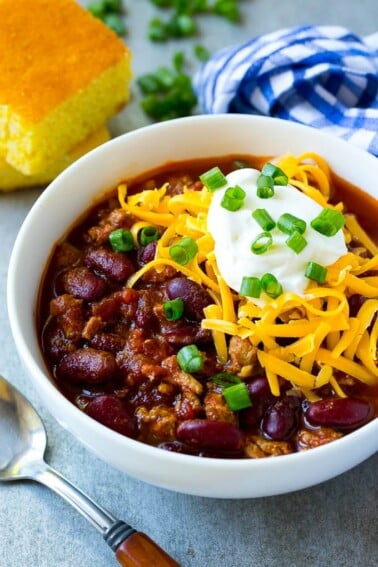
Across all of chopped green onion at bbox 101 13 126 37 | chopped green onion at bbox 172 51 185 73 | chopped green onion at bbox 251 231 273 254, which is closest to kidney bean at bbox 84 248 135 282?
chopped green onion at bbox 251 231 273 254

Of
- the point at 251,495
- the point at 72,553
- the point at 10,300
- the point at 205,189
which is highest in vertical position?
the point at 205,189

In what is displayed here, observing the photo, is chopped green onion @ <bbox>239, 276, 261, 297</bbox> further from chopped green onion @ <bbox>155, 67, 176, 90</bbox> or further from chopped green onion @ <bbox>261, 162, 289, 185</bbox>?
chopped green onion @ <bbox>155, 67, 176, 90</bbox>

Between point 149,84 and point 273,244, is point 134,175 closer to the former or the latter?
point 273,244

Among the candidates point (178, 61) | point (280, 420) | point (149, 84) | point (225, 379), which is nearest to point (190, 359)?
point (225, 379)

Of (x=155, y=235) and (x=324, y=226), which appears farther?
(x=155, y=235)

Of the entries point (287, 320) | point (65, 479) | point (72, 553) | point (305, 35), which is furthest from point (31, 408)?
point (305, 35)

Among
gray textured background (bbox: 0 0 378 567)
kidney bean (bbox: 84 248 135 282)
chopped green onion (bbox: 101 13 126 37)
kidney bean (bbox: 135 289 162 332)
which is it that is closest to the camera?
gray textured background (bbox: 0 0 378 567)

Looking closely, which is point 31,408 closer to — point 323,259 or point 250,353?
point 250,353
